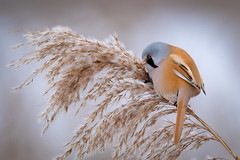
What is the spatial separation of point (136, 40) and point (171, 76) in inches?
43.0

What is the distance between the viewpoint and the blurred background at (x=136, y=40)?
1.54 metres

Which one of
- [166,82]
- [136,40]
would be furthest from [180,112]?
[136,40]

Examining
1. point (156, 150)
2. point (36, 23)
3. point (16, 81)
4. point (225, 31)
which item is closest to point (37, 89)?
point (16, 81)

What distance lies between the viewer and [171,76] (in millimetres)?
630

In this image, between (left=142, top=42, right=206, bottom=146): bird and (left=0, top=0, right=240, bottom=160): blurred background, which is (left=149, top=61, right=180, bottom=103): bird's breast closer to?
(left=142, top=42, right=206, bottom=146): bird

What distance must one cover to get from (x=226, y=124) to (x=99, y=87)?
1.16 metres

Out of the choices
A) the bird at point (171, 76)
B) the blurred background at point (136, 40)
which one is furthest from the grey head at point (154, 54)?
the blurred background at point (136, 40)

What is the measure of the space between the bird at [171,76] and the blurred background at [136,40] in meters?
0.97

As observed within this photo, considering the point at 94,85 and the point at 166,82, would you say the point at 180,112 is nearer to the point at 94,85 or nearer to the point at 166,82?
the point at 166,82

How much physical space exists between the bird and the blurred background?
3.19 ft

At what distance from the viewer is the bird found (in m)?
0.62

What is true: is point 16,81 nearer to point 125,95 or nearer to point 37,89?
point 37,89

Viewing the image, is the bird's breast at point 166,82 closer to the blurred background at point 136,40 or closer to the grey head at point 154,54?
the grey head at point 154,54

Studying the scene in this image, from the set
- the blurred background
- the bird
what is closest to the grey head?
the bird
